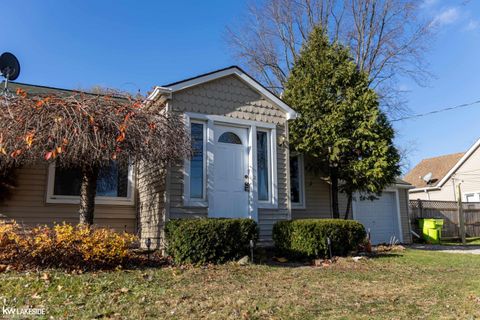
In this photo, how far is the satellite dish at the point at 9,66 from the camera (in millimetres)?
8992

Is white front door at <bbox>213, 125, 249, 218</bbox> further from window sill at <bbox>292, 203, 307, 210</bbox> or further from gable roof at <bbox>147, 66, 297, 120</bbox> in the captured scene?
window sill at <bbox>292, 203, 307, 210</bbox>

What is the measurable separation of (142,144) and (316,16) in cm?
1685

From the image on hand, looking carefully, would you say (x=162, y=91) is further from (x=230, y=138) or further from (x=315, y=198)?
(x=315, y=198)

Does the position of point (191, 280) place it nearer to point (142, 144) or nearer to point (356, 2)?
point (142, 144)

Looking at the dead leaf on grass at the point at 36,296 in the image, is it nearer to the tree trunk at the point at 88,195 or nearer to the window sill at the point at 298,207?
the tree trunk at the point at 88,195

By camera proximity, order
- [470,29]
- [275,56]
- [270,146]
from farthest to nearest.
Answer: [275,56]
[470,29]
[270,146]

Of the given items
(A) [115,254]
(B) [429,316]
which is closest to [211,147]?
(A) [115,254]

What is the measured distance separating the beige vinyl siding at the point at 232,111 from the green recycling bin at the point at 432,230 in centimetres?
943

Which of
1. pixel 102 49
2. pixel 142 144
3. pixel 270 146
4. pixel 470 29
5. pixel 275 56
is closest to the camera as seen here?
pixel 142 144

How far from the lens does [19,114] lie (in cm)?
636

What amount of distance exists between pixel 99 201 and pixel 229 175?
3.32m

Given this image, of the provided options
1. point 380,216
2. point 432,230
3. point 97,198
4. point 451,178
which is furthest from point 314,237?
point 451,178

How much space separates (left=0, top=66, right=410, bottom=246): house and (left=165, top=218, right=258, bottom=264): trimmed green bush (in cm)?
93

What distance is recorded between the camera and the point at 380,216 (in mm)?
15258
